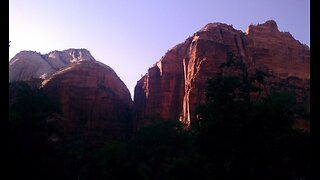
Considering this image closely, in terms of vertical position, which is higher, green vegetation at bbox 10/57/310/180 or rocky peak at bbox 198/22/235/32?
rocky peak at bbox 198/22/235/32

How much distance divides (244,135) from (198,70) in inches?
1234

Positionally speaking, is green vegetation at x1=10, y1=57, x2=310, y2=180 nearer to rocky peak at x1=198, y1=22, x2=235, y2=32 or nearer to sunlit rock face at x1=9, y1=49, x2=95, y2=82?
rocky peak at x1=198, y1=22, x2=235, y2=32

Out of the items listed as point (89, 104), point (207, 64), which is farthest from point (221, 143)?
point (89, 104)

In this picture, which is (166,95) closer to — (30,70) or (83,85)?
(83,85)

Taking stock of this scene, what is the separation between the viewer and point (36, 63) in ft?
301

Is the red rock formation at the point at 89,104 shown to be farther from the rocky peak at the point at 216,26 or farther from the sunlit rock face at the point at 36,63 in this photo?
the rocky peak at the point at 216,26

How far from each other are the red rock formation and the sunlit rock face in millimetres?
13548

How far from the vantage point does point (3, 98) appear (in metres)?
3.22

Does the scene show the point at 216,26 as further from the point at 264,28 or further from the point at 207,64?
the point at 264,28

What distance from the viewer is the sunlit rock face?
86.7m

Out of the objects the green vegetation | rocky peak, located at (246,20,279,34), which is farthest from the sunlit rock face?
the green vegetation

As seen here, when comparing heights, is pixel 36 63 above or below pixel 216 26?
below

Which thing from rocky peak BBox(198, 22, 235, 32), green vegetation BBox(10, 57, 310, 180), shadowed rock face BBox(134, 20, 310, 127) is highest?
rocky peak BBox(198, 22, 235, 32)

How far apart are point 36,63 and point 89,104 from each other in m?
32.6
